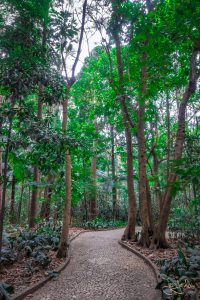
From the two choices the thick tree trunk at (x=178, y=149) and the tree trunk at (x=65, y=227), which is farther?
the tree trunk at (x=65, y=227)

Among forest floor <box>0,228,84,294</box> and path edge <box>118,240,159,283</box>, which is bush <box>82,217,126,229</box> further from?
forest floor <box>0,228,84,294</box>

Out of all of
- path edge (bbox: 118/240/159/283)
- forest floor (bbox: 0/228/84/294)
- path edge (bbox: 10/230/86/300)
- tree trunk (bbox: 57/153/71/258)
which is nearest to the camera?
path edge (bbox: 10/230/86/300)

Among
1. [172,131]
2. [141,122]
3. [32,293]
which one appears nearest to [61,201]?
[141,122]

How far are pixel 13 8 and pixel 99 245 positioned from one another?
823cm

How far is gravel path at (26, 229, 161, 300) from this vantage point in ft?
17.0

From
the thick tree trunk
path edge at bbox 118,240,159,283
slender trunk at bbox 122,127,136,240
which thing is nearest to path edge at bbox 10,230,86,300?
path edge at bbox 118,240,159,283

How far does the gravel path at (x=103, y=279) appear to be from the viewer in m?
5.18

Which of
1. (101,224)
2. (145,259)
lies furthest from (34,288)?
(101,224)

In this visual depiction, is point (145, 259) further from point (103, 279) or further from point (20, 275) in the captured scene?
point (20, 275)

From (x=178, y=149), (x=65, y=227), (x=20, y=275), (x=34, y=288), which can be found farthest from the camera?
(x=178, y=149)

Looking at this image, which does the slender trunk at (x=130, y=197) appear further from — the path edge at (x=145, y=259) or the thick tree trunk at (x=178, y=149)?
the thick tree trunk at (x=178, y=149)

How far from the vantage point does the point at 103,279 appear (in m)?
6.12

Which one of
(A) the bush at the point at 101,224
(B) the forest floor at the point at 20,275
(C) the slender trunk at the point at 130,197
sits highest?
(C) the slender trunk at the point at 130,197

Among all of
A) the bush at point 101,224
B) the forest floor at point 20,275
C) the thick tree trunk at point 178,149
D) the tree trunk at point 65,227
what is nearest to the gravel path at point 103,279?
the forest floor at point 20,275
